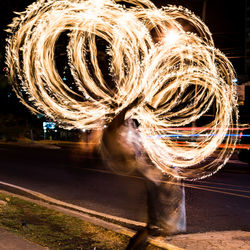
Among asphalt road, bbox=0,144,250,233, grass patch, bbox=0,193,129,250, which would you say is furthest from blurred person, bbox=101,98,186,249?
asphalt road, bbox=0,144,250,233

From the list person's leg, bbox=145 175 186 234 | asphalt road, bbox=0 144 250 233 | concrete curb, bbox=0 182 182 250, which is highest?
person's leg, bbox=145 175 186 234

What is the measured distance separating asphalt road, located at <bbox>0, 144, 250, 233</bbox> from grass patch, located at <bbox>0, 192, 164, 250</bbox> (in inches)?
51.2

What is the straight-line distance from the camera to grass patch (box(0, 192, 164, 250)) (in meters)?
4.93

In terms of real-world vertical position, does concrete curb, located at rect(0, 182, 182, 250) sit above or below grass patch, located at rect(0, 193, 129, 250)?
below

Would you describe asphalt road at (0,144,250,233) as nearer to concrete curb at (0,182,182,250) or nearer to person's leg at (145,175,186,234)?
concrete curb at (0,182,182,250)

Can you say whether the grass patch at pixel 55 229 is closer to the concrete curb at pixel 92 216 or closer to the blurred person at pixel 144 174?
the concrete curb at pixel 92 216

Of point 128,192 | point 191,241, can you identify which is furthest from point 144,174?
point 128,192

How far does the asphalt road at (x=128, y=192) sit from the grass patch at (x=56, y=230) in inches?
51.2

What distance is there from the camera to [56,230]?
18.1ft

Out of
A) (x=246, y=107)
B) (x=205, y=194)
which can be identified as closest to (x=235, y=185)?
(x=205, y=194)

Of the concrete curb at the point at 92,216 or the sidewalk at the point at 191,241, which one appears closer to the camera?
the sidewalk at the point at 191,241

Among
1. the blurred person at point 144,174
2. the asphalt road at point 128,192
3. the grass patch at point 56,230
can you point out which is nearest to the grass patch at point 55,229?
the grass patch at point 56,230

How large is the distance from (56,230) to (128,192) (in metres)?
3.84

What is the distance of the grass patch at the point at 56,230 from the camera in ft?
16.2
